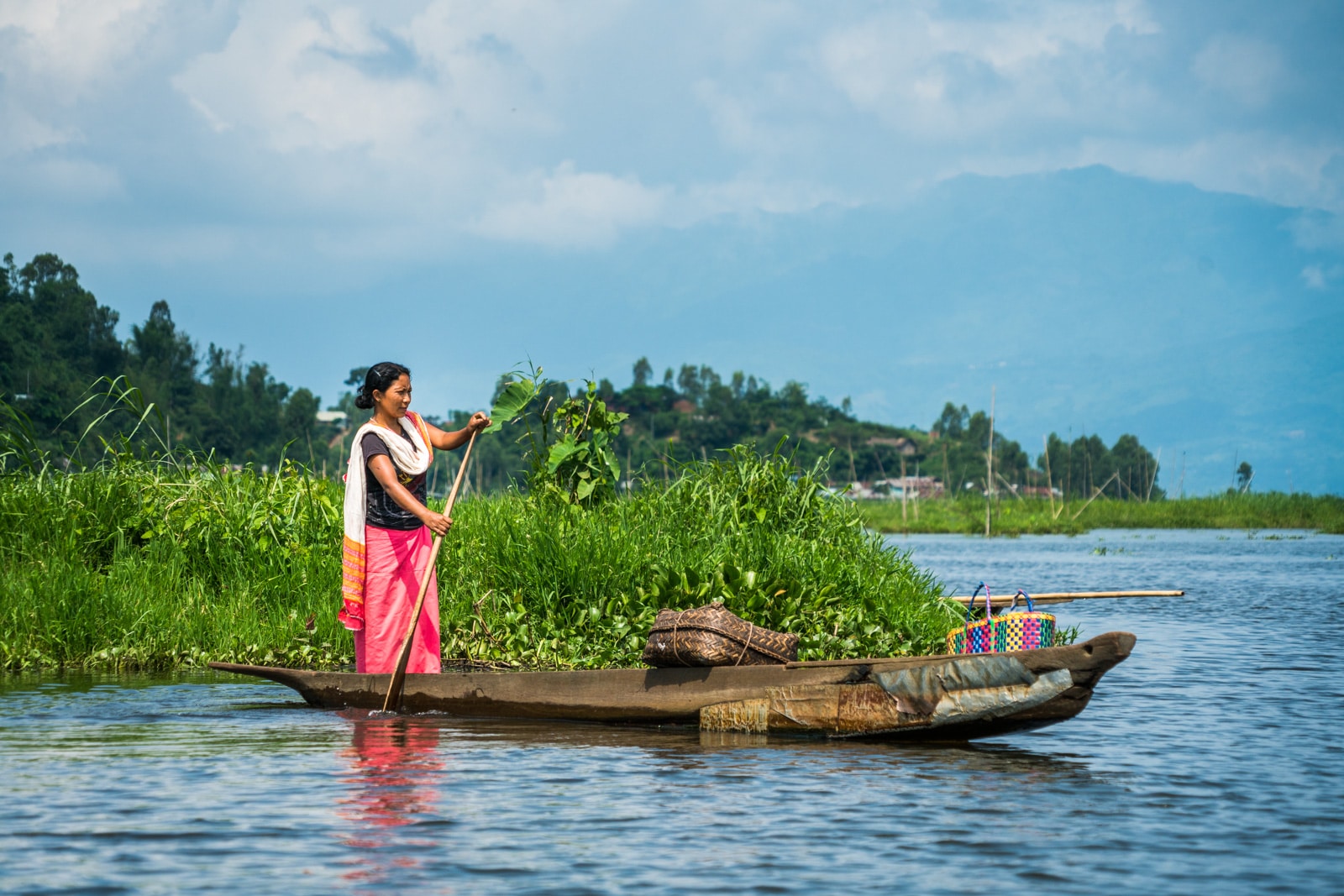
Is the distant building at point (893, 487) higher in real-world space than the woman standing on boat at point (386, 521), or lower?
higher

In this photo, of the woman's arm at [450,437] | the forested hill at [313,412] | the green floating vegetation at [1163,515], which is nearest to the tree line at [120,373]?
the forested hill at [313,412]

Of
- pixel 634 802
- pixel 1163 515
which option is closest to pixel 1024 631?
pixel 634 802

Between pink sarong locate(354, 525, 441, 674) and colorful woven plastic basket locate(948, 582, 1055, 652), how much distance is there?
2.72 m

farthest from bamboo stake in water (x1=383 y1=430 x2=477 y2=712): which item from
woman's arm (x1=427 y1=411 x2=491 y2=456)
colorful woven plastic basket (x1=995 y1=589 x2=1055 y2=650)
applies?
colorful woven plastic basket (x1=995 y1=589 x2=1055 y2=650)

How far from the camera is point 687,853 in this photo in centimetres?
462

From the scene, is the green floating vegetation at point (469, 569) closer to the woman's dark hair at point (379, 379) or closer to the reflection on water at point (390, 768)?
the reflection on water at point (390, 768)

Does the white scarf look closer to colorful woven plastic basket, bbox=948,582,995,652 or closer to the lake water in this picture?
the lake water

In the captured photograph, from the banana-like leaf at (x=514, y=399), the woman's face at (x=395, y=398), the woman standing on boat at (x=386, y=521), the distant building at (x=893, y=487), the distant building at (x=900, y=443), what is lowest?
the woman standing on boat at (x=386, y=521)

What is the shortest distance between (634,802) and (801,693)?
136cm

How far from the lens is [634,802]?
5320 millimetres

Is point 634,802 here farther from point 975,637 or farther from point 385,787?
point 975,637

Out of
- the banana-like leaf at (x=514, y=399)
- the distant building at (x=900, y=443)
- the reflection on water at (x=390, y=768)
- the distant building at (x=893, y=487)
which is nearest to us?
the reflection on water at (x=390, y=768)

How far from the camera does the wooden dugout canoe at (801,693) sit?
594cm

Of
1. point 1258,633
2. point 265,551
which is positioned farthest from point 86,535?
point 1258,633
